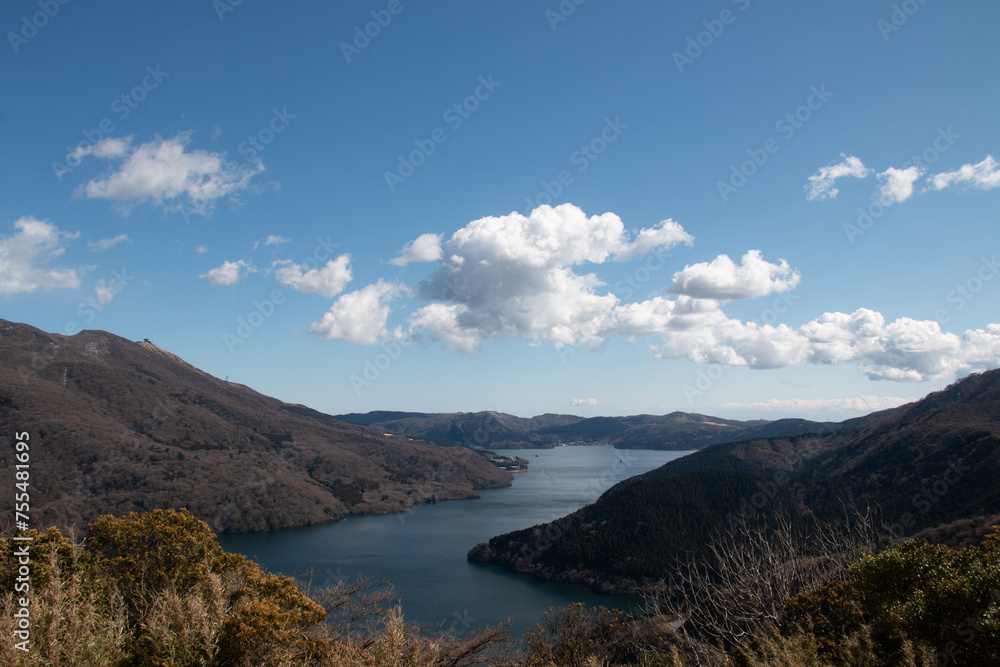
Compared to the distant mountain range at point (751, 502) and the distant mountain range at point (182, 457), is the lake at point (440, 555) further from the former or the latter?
the distant mountain range at point (182, 457)

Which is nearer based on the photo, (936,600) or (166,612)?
(166,612)

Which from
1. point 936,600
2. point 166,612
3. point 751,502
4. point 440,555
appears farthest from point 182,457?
point 936,600

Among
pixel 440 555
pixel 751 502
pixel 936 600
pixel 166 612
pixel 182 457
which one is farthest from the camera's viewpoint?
pixel 182 457

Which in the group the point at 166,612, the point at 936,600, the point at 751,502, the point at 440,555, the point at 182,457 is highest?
the point at 166,612

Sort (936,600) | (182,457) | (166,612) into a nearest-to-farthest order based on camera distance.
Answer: (166,612) → (936,600) → (182,457)

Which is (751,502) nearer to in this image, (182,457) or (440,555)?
(440,555)

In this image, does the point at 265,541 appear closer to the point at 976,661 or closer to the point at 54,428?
the point at 54,428
